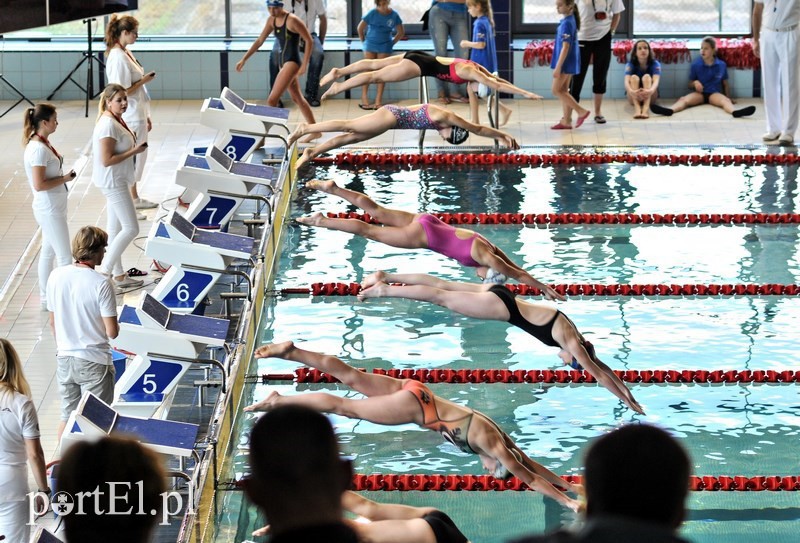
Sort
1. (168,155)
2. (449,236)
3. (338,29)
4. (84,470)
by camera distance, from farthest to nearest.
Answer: (338,29) < (168,155) < (449,236) < (84,470)

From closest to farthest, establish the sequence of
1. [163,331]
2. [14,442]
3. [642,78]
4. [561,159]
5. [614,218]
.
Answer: [14,442]
[163,331]
[614,218]
[561,159]
[642,78]

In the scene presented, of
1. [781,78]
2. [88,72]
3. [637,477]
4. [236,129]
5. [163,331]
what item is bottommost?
[163,331]

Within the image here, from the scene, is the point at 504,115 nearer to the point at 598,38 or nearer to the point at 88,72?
the point at 598,38

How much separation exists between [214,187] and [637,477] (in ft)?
21.9

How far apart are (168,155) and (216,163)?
3.00m

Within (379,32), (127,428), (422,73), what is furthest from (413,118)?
(127,428)

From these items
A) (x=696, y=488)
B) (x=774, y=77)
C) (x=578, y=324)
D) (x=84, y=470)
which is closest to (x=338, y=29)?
→ (x=774, y=77)

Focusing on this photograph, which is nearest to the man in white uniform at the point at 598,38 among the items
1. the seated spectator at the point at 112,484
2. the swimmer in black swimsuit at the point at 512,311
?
the swimmer in black swimsuit at the point at 512,311

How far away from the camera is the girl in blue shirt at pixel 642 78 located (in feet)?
42.3

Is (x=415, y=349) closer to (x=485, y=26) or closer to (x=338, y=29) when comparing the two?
(x=485, y=26)

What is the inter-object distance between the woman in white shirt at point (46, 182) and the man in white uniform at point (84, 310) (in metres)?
1.57

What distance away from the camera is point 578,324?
7527 millimetres

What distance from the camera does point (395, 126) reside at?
28.8ft
